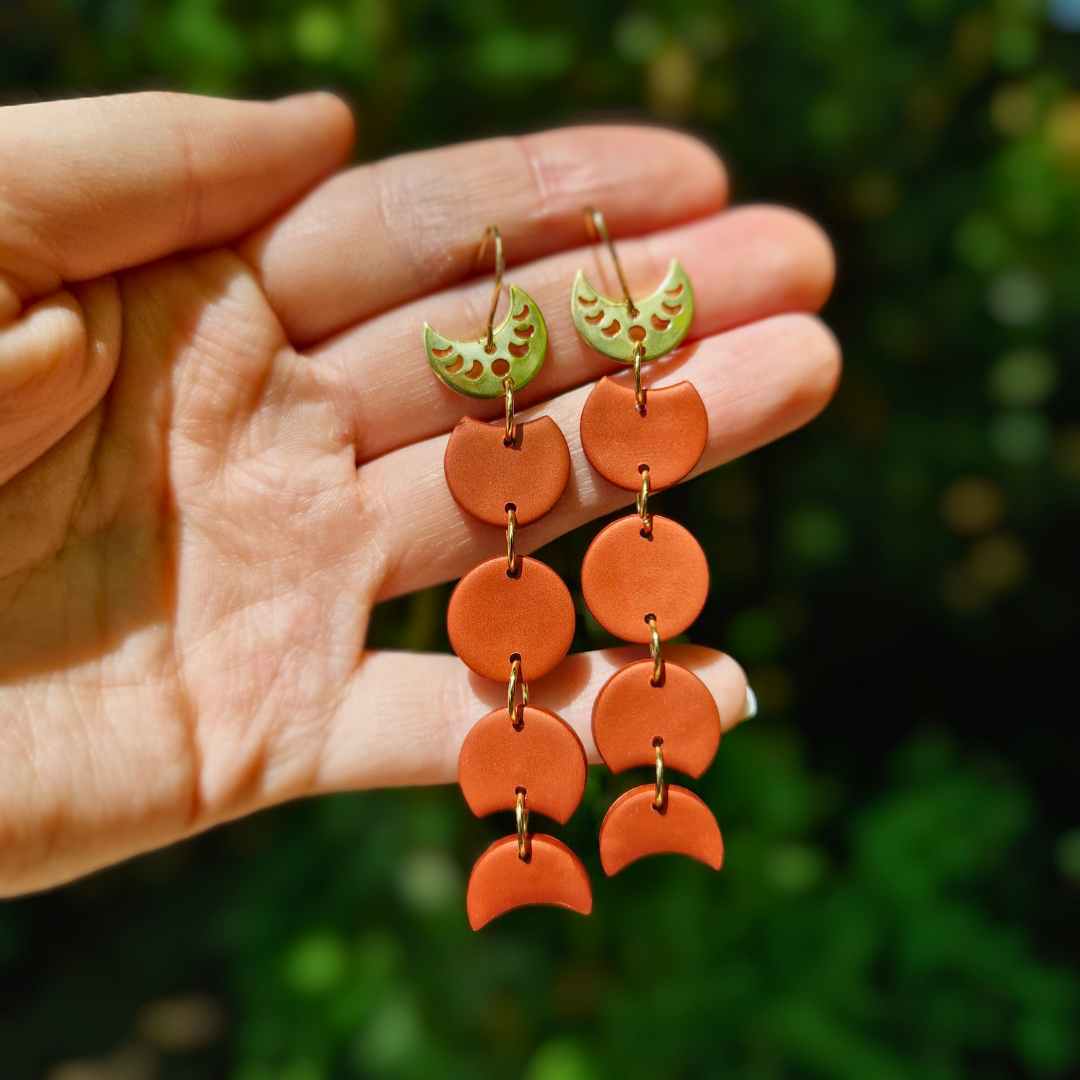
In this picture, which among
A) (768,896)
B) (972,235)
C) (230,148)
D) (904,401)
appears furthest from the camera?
(904,401)

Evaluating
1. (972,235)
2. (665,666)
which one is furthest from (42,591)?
(972,235)

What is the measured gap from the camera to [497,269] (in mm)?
1646

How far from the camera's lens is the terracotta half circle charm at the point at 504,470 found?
1.53 m

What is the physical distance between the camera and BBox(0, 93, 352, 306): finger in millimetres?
1310

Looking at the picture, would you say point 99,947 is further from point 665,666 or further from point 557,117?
point 557,117

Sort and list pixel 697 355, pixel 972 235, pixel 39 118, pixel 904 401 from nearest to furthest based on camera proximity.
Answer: pixel 39 118 → pixel 697 355 → pixel 972 235 → pixel 904 401

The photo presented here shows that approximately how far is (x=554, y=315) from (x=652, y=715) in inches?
27.8

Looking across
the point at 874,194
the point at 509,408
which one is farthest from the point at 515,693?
the point at 874,194

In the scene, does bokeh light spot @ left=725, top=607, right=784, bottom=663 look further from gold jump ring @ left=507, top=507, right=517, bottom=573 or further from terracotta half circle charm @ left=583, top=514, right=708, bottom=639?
gold jump ring @ left=507, top=507, right=517, bottom=573

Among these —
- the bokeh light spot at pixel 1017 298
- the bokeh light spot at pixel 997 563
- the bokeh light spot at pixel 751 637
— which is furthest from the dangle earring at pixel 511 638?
the bokeh light spot at pixel 997 563

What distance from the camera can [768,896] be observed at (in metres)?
1.73

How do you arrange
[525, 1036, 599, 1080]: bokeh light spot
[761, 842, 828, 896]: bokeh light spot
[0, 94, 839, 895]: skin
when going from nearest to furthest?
[0, 94, 839, 895]: skin
[525, 1036, 599, 1080]: bokeh light spot
[761, 842, 828, 896]: bokeh light spot

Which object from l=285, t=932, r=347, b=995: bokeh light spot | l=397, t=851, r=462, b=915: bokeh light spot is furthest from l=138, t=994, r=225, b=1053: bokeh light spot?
l=397, t=851, r=462, b=915: bokeh light spot

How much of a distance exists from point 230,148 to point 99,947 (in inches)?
89.2
